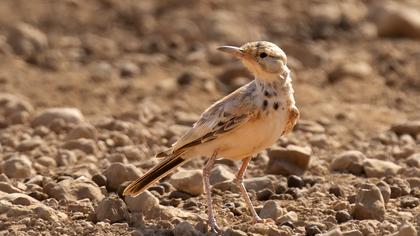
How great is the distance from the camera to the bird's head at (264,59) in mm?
8078

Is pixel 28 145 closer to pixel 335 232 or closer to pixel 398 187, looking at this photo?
pixel 398 187

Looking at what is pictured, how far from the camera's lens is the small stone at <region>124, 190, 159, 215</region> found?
8.36 metres

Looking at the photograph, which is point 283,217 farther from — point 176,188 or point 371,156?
point 371,156

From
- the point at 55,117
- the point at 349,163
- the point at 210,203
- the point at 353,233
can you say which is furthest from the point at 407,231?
the point at 55,117

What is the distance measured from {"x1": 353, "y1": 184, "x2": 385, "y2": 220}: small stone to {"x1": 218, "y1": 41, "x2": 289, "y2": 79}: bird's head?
1088mm

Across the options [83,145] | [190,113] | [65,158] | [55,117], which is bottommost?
[65,158]

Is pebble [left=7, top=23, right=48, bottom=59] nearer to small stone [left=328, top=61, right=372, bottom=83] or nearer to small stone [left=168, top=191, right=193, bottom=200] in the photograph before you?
small stone [left=328, top=61, right=372, bottom=83]

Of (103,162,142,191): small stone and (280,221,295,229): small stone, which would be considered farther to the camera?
(103,162,142,191): small stone

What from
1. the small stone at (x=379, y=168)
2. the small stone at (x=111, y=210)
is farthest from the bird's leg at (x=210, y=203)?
the small stone at (x=379, y=168)

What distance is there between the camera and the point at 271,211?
27.3 feet

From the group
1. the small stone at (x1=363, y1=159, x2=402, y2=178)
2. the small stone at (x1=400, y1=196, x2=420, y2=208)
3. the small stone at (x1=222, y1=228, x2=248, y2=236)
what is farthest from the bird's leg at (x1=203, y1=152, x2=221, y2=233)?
the small stone at (x1=363, y1=159, x2=402, y2=178)

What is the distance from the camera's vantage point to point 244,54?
815 cm

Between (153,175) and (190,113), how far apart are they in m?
4.74

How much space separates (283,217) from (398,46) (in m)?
8.19
